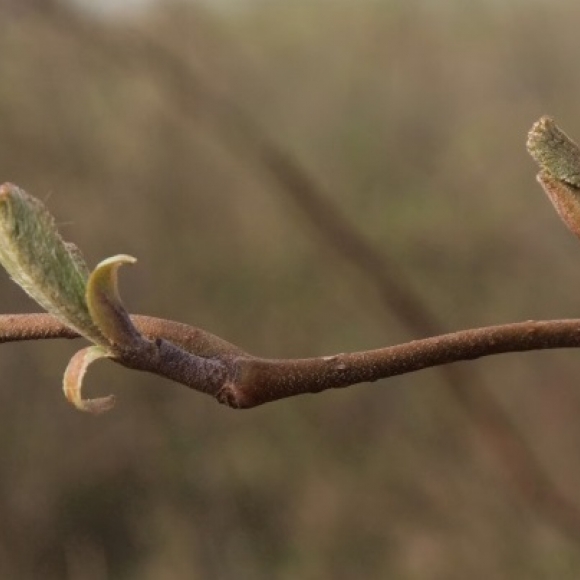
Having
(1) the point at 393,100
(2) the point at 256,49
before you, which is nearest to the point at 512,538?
(1) the point at 393,100

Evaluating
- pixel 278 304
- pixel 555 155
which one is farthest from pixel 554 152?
pixel 278 304

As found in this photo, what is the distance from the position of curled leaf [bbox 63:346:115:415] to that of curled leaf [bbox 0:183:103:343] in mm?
18

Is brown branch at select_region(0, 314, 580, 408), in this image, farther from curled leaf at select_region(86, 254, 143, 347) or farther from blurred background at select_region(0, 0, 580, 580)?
blurred background at select_region(0, 0, 580, 580)

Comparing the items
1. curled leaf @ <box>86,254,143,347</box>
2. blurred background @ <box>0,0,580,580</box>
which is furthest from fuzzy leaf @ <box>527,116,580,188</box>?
blurred background @ <box>0,0,580,580</box>

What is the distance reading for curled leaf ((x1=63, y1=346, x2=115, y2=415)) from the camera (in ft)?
1.21

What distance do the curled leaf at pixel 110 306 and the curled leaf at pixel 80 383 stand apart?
0.06ft

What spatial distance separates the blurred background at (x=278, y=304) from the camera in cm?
242

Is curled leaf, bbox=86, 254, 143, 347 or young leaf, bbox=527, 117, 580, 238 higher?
curled leaf, bbox=86, 254, 143, 347

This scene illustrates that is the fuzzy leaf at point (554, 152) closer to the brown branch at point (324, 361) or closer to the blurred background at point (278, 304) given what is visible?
the brown branch at point (324, 361)

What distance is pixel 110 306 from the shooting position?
35cm

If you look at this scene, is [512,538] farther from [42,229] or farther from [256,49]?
[256,49]

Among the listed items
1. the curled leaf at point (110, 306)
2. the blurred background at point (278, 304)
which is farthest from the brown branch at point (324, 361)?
the blurred background at point (278, 304)

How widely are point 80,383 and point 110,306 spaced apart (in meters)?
0.04

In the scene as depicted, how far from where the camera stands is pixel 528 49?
474 centimetres
